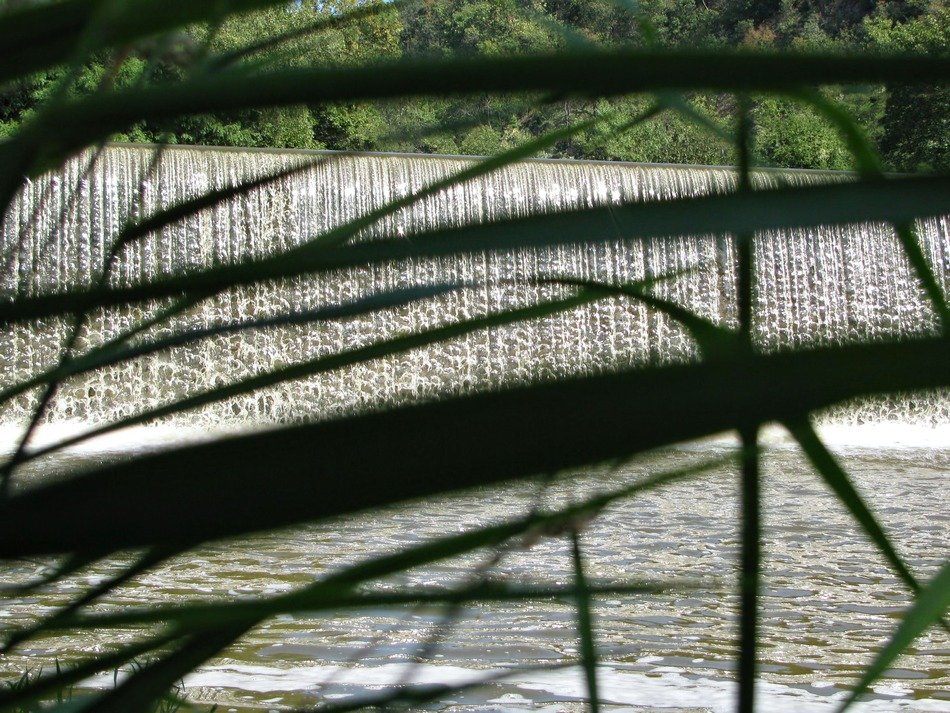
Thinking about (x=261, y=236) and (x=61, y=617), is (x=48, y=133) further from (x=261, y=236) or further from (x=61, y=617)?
(x=261, y=236)

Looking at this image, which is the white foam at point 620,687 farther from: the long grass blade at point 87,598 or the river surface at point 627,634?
the long grass blade at point 87,598

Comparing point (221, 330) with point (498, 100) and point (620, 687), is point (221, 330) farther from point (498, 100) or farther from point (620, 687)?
point (620, 687)

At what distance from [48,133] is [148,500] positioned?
3.9 inches

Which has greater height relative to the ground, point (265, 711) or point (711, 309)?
point (711, 309)

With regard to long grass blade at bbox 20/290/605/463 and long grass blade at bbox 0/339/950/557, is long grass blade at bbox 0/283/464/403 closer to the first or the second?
long grass blade at bbox 20/290/605/463

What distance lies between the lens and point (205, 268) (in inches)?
16.3

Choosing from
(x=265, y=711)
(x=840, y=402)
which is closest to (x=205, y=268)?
(x=840, y=402)

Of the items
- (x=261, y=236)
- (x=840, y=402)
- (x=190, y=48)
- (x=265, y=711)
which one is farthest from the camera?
(x=261, y=236)

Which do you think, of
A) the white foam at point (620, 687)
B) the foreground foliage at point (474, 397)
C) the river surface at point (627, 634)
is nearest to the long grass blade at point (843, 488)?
the foreground foliage at point (474, 397)

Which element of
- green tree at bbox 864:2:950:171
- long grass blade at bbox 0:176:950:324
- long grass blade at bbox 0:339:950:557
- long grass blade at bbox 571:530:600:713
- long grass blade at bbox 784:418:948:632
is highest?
green tree at bbox 864:2:950:171

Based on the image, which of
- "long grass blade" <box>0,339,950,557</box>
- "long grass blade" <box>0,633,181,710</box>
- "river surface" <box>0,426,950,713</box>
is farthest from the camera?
"river surface" <box>0,426,950,713</box>

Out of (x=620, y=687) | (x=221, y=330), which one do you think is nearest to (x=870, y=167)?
(x=221, y=330)

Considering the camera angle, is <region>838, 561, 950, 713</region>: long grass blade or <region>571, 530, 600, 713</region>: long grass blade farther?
<region>571, 530, 600, 713</region>: long grass blade

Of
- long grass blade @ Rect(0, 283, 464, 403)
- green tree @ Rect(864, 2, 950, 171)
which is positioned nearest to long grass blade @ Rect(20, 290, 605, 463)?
long grass blade @ Rect(0, 283, 464, 403)
